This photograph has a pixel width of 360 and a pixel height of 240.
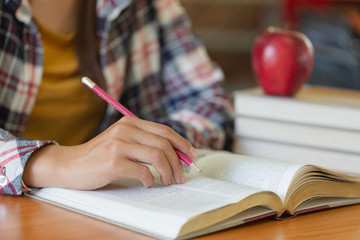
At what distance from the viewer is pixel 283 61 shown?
1.12m

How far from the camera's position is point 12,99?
1223mm

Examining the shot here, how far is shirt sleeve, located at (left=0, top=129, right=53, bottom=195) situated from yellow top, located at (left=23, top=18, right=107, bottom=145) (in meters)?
0.42

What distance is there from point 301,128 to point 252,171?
267mm

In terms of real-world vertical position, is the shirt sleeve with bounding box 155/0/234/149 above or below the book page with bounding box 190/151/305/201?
above

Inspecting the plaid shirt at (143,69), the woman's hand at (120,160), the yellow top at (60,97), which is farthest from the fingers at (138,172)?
the yellow top at (60,97)

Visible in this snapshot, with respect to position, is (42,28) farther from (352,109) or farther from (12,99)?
(352,109)

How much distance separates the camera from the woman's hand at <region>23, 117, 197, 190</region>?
2.58 feet

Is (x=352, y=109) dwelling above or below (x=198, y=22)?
below

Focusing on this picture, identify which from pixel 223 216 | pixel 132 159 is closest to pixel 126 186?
pixel 132 159

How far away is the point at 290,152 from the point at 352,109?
0.14 m

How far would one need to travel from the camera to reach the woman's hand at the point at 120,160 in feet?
2.58

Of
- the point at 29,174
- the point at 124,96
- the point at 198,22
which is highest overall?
the point at 198,22

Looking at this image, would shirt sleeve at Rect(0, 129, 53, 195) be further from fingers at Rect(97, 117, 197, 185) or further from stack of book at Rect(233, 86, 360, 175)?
stack of book at Rect(233, 86, 360, 175)

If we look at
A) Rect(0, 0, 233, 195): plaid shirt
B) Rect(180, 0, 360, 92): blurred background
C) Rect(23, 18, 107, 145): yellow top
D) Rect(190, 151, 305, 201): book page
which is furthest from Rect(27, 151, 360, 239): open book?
Rect(180, 0, 360, 92): blurred background
